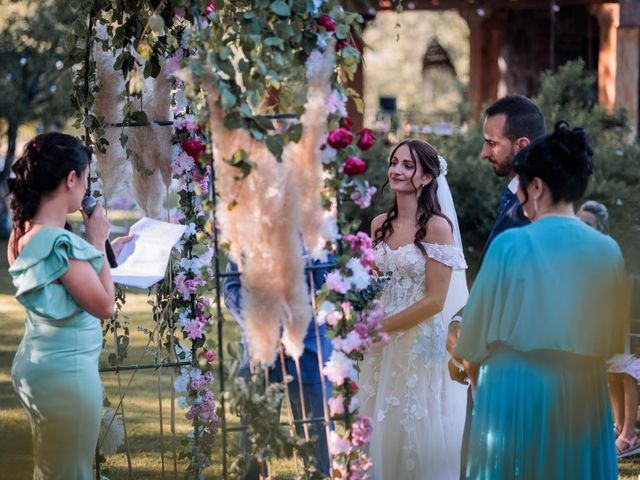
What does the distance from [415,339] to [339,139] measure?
1563 millimetres

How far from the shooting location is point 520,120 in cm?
423

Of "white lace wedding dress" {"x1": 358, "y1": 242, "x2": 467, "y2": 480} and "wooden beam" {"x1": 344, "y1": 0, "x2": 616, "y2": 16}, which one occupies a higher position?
"wooden beam" {"x1": 344, "y1": 0, "x2": 616, "y2": 16}

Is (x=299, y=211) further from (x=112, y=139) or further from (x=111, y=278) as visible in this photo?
(x=112, y=139)

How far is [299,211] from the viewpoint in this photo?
3.61 metres

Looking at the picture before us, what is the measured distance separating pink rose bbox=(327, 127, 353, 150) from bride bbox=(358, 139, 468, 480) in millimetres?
1253

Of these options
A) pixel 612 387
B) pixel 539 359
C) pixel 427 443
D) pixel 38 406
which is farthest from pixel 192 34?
pixel 612 387

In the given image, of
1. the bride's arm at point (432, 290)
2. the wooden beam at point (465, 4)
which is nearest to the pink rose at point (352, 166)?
the bride's arm at point (432, 290)

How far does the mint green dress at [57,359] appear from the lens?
3.63 meters

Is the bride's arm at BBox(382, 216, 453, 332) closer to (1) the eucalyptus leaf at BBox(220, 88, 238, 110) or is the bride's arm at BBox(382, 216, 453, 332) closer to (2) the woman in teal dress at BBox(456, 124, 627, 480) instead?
(2) the woman in teal dress at BBox(456, 124, 627, 480)

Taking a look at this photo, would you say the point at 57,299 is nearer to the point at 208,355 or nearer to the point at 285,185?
the point at 285,185

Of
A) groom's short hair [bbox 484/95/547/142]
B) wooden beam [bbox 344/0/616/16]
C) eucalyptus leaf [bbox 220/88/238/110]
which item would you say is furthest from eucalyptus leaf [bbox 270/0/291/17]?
wooden beam [bbox 344/0/616/16]

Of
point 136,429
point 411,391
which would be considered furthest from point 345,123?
point 136,429

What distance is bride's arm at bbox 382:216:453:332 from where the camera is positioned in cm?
476

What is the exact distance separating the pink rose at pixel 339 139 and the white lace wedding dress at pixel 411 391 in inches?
50.9
